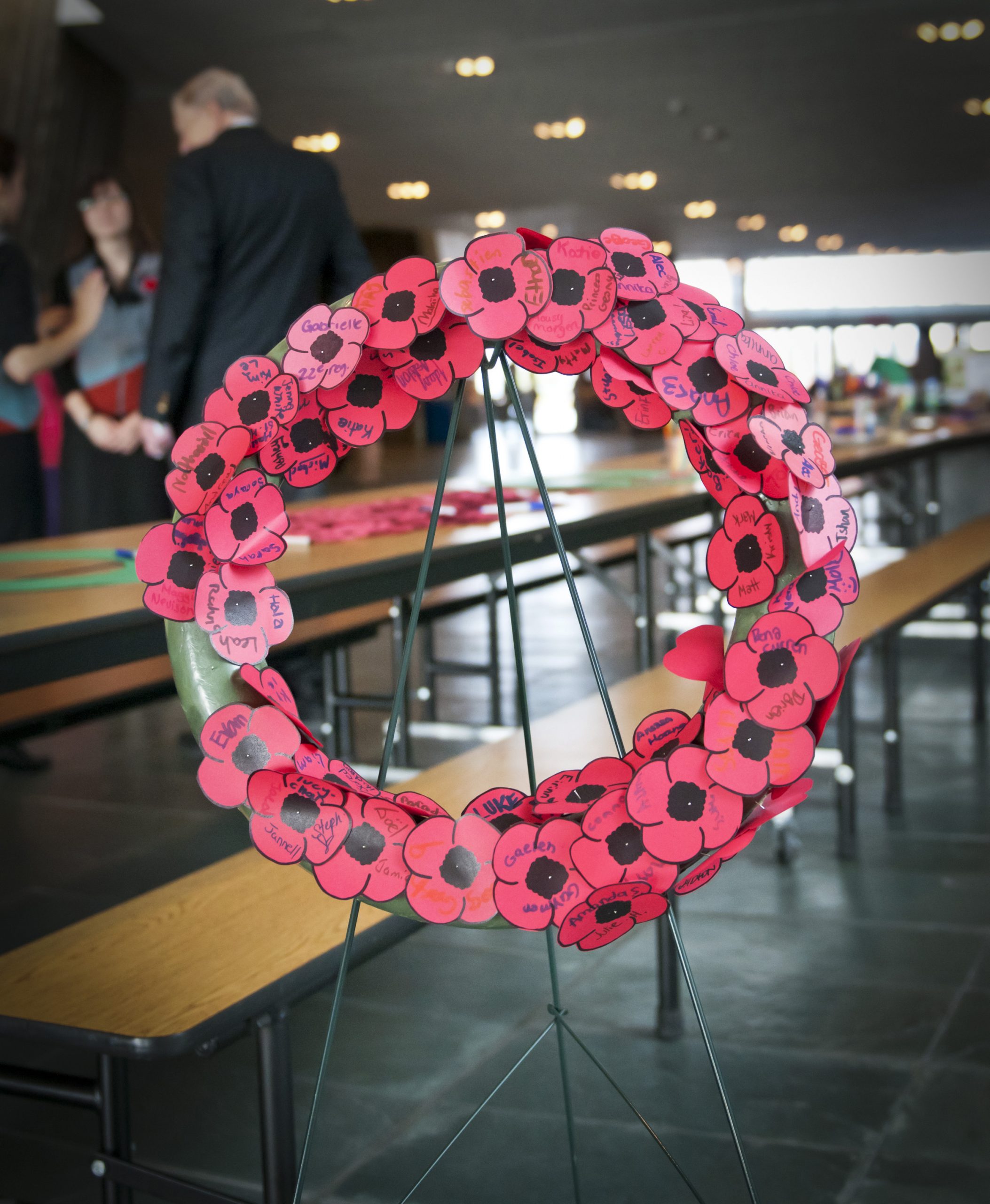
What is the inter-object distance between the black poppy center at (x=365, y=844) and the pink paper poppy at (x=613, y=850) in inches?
5.3

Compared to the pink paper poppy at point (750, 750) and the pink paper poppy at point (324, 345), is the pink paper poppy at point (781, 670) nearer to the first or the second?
the pink paper poppy at point (750, 750)

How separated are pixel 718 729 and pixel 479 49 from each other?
8.91 m

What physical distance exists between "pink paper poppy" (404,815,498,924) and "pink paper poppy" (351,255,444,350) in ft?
1.16

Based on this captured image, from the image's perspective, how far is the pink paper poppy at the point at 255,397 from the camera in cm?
96

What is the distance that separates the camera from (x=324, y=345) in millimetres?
955

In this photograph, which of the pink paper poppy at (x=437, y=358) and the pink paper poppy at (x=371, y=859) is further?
the pink paper poppy at (x=437, y=358)

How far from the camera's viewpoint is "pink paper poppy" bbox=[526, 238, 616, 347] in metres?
0.91

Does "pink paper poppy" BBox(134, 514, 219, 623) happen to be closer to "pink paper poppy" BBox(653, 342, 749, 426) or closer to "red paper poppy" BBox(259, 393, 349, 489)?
"red paper poppy" BBox(259, 393, 349, 489)

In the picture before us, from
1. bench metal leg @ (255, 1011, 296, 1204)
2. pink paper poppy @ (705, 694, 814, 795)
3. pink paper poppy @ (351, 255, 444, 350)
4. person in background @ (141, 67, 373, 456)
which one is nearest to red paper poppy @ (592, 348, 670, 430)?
pink paper poppy @ (351, 255, 444, 350)

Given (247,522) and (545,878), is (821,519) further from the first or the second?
(247,522)

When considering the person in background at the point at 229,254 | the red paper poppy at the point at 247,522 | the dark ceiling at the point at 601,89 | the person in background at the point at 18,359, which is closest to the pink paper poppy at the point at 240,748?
the red paper poppy at the point at 247,522

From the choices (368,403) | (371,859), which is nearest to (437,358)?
(368,403)

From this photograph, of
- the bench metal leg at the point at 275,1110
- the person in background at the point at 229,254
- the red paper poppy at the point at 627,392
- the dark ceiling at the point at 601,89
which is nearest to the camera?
the red paper poppy at the point at 627,392

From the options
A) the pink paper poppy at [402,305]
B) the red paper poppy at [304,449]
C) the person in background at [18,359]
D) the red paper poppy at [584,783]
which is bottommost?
the red paper poppy at [584,783]
